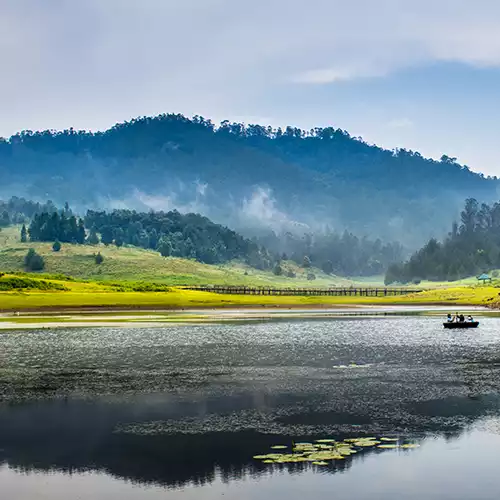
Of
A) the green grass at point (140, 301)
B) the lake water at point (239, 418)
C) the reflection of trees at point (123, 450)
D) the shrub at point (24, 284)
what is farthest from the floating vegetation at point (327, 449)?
the shrub at point (24, 284)

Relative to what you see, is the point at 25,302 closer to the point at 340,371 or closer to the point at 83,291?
the point at 83,291

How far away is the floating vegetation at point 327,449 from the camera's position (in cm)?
3097

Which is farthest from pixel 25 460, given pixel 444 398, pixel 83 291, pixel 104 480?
pixel 83 291

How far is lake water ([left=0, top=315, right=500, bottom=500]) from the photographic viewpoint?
28281 mm

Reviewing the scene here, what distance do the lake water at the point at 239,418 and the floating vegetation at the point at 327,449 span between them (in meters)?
0.47

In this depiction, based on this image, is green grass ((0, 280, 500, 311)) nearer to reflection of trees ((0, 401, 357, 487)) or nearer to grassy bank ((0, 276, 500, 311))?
grassy bank ((0, 276, 500, 311))

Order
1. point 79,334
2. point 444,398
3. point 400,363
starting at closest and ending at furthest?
point 444,398 < point 400,363 < point 79,334

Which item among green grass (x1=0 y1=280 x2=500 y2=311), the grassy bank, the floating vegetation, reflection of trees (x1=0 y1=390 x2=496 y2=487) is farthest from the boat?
green grass (x1=0 y1=280 x2=500 y2=311)

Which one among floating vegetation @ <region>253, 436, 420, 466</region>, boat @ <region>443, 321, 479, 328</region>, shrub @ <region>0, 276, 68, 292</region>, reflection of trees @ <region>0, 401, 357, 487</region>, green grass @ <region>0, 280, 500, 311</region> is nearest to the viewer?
reflection of trees @ <region>0, 401, 357, 487</region>

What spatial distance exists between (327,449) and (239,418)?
783 centimetres

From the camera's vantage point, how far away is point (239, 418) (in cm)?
3953

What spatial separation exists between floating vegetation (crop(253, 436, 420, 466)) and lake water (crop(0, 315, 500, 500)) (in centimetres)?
47

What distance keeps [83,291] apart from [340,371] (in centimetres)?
14459

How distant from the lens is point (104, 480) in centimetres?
2884
